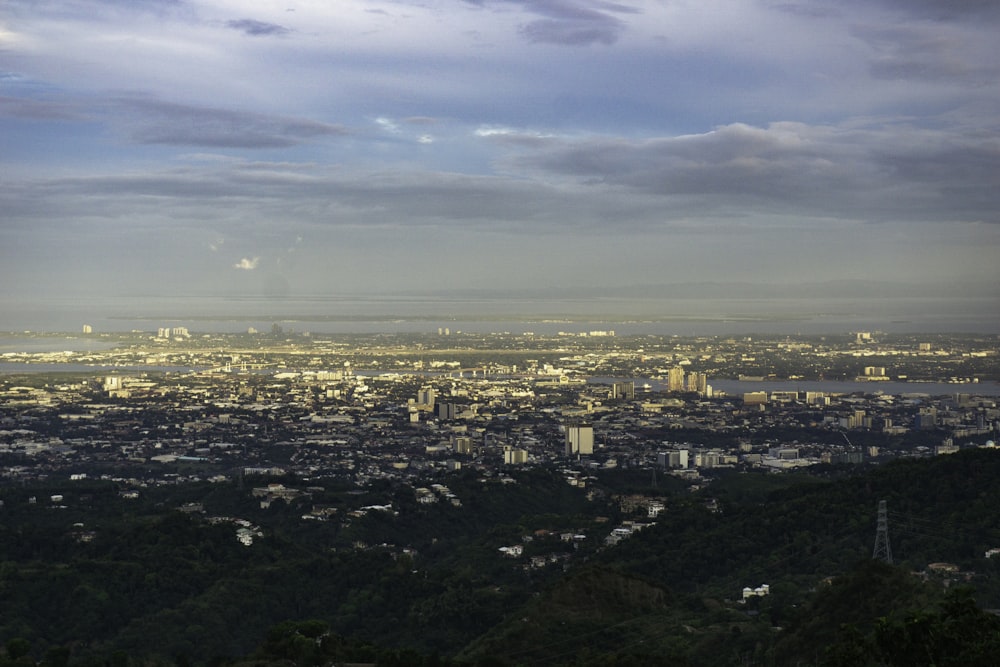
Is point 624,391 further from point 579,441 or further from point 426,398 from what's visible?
point 579,441

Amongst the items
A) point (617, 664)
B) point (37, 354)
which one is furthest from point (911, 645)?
point (37, 354)

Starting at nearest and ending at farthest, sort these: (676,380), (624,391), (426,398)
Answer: (426,398) < (624,391) < (676,380)

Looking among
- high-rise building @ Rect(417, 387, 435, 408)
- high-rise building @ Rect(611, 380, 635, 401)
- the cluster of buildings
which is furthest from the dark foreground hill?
high-rise building @ Rect(611, 380, 635, 401)

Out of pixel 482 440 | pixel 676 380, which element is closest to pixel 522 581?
pixel 482 440

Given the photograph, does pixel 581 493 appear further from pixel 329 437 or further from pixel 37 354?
pixel 37 354

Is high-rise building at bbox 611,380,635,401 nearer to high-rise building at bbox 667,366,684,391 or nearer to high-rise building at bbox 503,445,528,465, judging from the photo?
high-rise building at bbox 667,366,684,391
